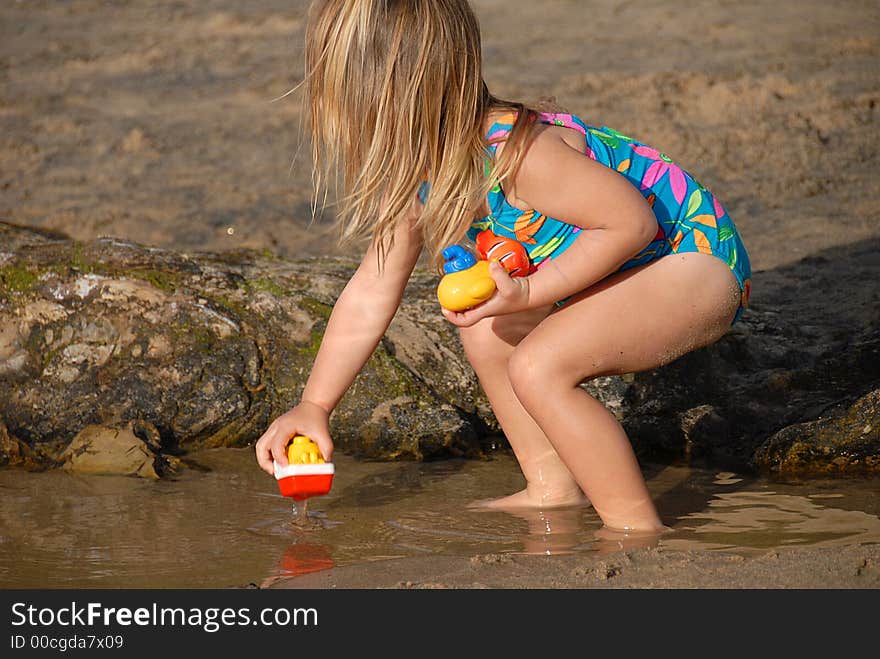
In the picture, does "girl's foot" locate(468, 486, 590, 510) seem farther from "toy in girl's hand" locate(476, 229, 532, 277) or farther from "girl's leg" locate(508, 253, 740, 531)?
"toy in girl's hand" locate(476, 229, 532, 277)

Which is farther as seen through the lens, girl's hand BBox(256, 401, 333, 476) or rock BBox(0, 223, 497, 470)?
rock BBox(0, 223, 497, 470)

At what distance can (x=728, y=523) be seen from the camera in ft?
9.27

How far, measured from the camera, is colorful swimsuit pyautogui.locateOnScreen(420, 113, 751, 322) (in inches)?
110

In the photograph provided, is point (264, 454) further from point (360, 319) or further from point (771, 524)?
point (771, 524)

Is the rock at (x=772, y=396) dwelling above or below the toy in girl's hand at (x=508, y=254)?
below

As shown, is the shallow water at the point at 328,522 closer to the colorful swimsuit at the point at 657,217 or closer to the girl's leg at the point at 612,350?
the girl's leg at the point at 612,350

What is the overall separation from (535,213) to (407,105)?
423 mm

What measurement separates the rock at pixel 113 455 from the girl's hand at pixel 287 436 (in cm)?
63

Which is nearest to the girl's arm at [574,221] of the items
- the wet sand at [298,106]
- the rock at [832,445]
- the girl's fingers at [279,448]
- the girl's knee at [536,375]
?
the girl's knee at [536,375]

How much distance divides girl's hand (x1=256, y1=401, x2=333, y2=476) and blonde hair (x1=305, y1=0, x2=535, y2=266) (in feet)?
1.60

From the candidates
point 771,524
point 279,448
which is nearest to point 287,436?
point 279,448

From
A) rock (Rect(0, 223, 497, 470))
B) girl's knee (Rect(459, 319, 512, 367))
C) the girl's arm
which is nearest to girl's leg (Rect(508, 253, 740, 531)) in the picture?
the girl's arm

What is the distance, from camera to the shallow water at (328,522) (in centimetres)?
259

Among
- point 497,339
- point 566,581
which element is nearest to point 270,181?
point 497,339
